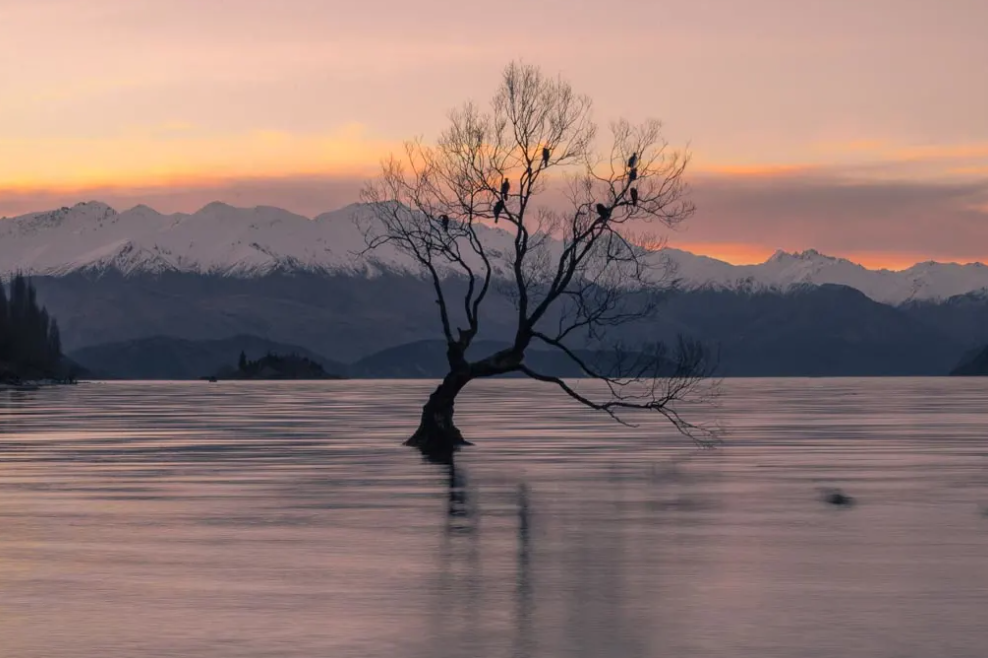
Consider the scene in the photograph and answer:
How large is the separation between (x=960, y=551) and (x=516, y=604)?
9569 millimetres

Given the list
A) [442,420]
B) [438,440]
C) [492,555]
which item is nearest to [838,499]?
[492,555]

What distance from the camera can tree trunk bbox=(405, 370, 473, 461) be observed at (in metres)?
59.2

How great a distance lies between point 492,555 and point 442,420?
3296cm

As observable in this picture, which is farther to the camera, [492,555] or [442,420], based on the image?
[442,420]

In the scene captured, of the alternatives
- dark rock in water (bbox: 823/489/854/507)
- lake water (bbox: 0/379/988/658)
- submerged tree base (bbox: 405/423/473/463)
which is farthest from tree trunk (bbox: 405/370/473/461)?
dark rock in water (bbox: 823/489/854/507)

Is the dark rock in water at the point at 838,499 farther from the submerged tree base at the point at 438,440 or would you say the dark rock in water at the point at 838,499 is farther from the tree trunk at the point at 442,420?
the tree trunk at the point at 442,420

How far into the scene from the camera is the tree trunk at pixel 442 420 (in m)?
59.2

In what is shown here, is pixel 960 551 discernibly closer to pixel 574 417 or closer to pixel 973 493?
pixel 973 493

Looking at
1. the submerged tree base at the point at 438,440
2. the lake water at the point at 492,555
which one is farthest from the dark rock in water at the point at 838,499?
the submerged tree base at the point at 438,440

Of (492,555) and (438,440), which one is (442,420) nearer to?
(438,440)

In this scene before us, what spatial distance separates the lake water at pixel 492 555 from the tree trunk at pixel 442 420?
320 cm

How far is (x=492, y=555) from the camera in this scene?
2788cm

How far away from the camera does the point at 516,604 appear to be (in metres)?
22.4

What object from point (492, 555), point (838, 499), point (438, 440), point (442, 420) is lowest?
point (492, 555)
